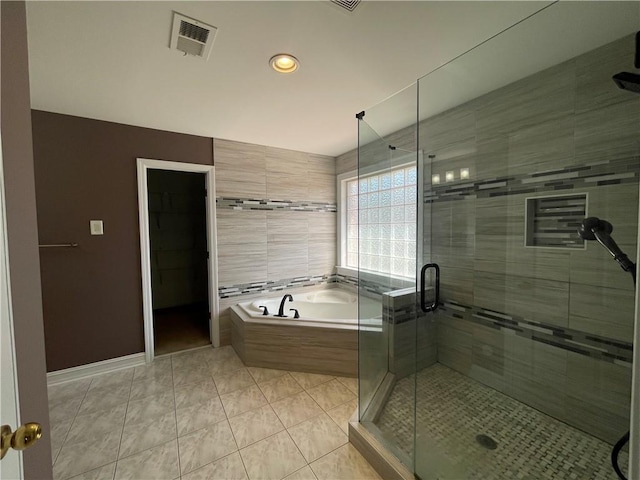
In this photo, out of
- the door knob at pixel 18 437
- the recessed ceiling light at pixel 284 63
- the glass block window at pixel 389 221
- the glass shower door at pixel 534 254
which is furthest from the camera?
the glass block window at pixel 389 221

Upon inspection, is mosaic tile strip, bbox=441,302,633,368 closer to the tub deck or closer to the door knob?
the tub deck

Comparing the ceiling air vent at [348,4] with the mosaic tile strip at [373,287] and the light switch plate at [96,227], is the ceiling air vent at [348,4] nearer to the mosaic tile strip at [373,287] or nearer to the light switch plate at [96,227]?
the mosaic tile strip at [373,287]

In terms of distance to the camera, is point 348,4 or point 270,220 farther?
point 270,220

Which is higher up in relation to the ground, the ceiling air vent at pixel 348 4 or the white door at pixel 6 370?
the ceiling air vent at pixel 348 4

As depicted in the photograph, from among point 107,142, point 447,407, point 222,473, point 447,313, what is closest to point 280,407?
point 222,473

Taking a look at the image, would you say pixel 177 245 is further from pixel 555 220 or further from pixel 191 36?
pixel 555 220

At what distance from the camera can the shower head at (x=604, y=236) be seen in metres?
1.35

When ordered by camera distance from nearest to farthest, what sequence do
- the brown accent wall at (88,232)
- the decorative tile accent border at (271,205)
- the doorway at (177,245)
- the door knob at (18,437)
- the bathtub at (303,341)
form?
the door knob at (18,437) → the brown accent wall at (88,232) → the bathtub at (303,341) → the decorative tile accent border at (271,205) → the doorway at (177,245)

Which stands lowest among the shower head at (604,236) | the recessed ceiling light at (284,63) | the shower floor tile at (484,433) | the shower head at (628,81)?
the shower floor tile at (484,433)

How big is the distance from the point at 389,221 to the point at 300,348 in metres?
1.58

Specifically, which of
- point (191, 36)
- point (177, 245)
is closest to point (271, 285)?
point (177, 245)

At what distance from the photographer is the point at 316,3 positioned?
121 centimetres

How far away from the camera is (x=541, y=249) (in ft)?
5.74

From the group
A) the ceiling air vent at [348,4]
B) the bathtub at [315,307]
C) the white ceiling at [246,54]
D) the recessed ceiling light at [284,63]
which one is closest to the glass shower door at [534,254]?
the white ceiling at [246,54]
